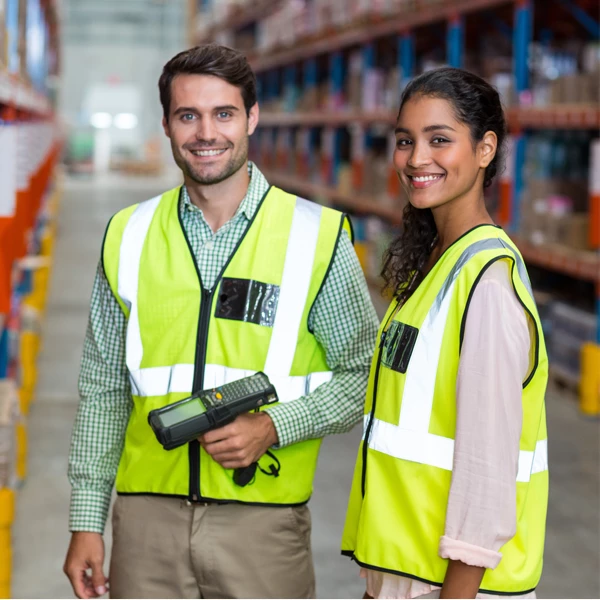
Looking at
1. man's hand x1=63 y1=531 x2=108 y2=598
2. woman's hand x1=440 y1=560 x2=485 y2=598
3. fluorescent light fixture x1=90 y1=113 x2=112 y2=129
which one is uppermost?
fluorescent light fixture x1=90 y1=113 x2=112 y2=129

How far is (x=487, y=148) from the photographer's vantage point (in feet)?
5.41

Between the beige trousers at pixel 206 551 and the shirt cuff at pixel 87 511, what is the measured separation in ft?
0.20

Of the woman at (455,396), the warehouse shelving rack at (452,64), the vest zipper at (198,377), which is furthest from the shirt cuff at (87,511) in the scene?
the warehouse shelving rack at (452,64)

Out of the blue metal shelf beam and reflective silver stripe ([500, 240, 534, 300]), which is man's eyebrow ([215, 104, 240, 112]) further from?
the blue metal shelf beam

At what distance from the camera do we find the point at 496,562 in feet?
4.85

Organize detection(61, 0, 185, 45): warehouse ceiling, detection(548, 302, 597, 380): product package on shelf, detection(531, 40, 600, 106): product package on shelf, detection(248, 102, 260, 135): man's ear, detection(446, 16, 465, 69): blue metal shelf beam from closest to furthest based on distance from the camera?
detection(248, 102, 260, 135): man's ear
detection(531, 40, 600, 106): product package on shelf
detection(548, 302, 597, 380): product package on shelf
detection(446, 16, 465, 69): blue metal shelf beam
detection(61, 0, 185, 45): warehouse ceiling

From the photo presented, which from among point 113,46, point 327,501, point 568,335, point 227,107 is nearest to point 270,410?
point 227,107

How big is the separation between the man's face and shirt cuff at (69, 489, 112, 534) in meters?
0.68

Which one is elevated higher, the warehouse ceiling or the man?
the warehouse ceiling

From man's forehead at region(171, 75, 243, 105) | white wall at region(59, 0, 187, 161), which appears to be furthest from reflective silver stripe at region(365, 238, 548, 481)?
white wall at region(59, 0, 187, 161)

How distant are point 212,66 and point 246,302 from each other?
466 millimetres

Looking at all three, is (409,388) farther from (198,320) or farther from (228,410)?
(198,320)

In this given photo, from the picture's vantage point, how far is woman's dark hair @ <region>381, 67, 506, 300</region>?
63.4 inches

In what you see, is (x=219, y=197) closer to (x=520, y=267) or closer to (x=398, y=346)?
(x=398, y=346)
